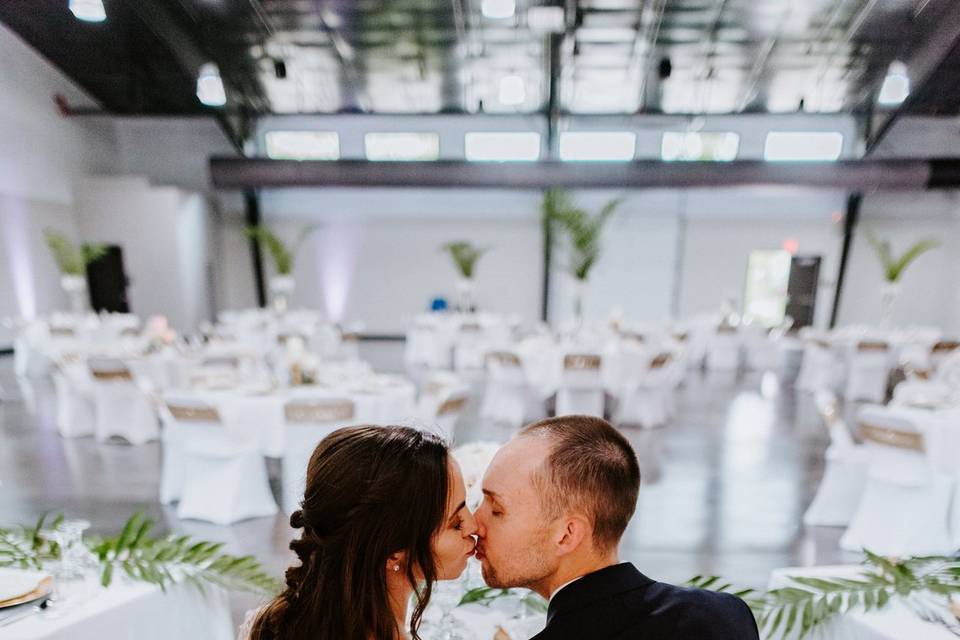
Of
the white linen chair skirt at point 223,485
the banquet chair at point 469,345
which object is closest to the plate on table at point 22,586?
the white linen chair skirt at point 223,485

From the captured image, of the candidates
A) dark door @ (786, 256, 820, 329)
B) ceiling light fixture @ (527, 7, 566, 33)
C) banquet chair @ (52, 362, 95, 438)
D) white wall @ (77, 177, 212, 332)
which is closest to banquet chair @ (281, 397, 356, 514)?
banquet chair @ (52, 362, 95, 438)

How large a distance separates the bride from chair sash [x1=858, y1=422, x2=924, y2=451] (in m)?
3.56

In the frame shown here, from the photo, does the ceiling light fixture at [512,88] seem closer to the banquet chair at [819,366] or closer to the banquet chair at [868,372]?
the banquet chair at [819,366]

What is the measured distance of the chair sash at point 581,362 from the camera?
233 inches

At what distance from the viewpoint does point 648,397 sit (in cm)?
656

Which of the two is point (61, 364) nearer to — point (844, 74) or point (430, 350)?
point (430, 350)

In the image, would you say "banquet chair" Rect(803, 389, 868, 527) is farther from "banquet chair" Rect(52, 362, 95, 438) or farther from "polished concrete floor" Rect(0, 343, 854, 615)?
"banquet chair" Rect(52, 362, 95, 438)

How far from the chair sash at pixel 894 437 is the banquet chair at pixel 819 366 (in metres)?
5.55

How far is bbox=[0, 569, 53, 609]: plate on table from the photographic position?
146 cm

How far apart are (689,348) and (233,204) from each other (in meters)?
11.3

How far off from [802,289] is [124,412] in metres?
14.0

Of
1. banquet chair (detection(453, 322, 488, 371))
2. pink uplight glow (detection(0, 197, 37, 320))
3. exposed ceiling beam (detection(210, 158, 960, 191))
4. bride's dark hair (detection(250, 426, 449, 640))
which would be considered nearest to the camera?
bride's dark hair (detection(250, 426, 449, 640))

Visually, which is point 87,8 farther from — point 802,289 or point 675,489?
point 802,289

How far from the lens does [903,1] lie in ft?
26.0
